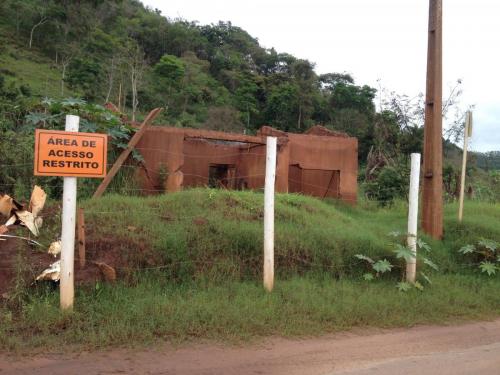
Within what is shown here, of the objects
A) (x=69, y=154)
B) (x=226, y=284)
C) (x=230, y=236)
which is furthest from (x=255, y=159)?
(x=69, y=154)

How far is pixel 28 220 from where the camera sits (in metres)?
5.85

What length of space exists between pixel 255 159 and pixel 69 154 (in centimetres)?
601

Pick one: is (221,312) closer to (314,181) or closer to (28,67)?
(314,181)

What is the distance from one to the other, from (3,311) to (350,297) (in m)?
3.53

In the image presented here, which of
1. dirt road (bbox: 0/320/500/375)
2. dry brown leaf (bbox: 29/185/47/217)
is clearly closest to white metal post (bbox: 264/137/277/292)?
dirt road (bbox: 0/320/500/375)

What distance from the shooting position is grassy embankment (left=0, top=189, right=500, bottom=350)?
4586mm

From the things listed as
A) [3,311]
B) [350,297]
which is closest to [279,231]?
[350,297]

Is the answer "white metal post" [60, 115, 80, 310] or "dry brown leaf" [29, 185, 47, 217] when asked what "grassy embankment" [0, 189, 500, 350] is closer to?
"white metal post" [60, 115, 80, 310]

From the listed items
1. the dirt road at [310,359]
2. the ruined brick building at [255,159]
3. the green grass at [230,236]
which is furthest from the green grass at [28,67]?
the dirt road at [310,359]

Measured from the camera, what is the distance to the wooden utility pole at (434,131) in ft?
26.4

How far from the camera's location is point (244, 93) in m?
42.9

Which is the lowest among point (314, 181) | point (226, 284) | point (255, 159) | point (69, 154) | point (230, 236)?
point (226, 284)

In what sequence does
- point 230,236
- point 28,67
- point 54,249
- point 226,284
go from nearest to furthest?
point 54,249
point 226,284
point 230,236
point 28,67

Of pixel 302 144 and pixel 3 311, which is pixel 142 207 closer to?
pixel 3 311
